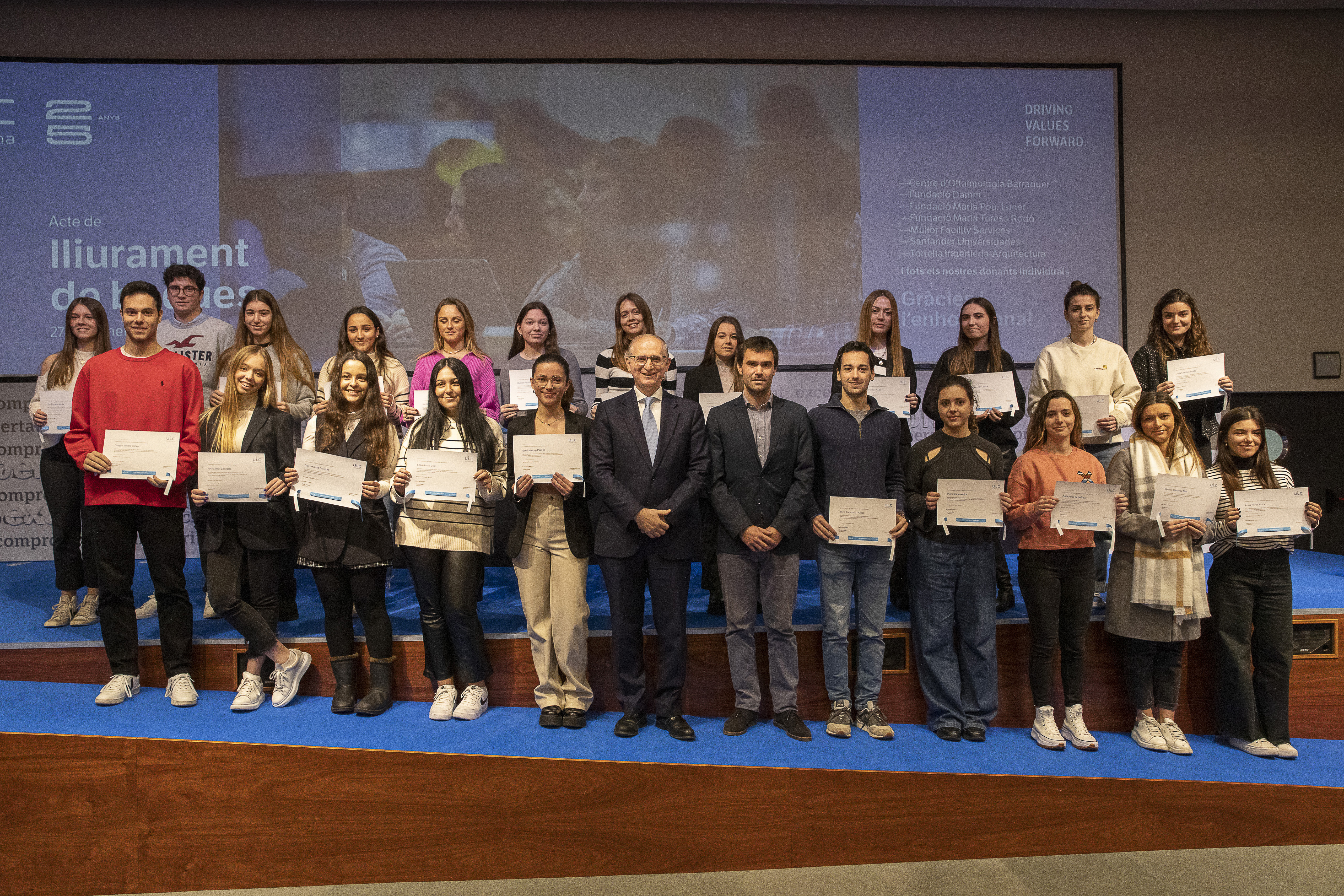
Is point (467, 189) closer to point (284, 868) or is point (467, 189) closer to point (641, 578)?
point (641, 578)

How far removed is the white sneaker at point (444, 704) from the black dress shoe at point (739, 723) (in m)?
1.16

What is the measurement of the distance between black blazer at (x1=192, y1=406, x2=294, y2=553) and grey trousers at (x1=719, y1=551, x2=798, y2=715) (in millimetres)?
1891

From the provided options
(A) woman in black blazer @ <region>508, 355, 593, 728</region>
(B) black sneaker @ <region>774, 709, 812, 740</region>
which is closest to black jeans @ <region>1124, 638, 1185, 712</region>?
(B) black sneaker @ <region>774, 709, 812, 740</region>

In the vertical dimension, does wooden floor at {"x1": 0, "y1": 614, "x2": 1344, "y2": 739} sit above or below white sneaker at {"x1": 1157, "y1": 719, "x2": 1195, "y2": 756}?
above

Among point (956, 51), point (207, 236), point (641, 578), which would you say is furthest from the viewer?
point (956, 51)

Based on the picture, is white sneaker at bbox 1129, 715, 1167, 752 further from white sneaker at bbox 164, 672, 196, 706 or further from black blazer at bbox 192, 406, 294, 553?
white sneaker at bbox 164, 672, 196, 706

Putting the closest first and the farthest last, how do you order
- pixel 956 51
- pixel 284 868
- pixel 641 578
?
1. pixel 284 868
2. pixel 641 578
3. pixel 956 51

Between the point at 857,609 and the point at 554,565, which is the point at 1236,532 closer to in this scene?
the point at 857,609

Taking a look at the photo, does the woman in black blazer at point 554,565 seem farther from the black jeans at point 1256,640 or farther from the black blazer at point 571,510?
the black jeans at point 1256,640

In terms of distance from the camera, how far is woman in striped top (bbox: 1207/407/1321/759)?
→ 349 cm

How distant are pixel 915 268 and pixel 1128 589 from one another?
3225 millimetres

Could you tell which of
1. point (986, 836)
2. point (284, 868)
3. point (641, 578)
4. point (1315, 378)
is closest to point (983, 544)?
point (986, 836)

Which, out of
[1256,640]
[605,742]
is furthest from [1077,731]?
[605,742]

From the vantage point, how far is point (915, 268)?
6.07 m
